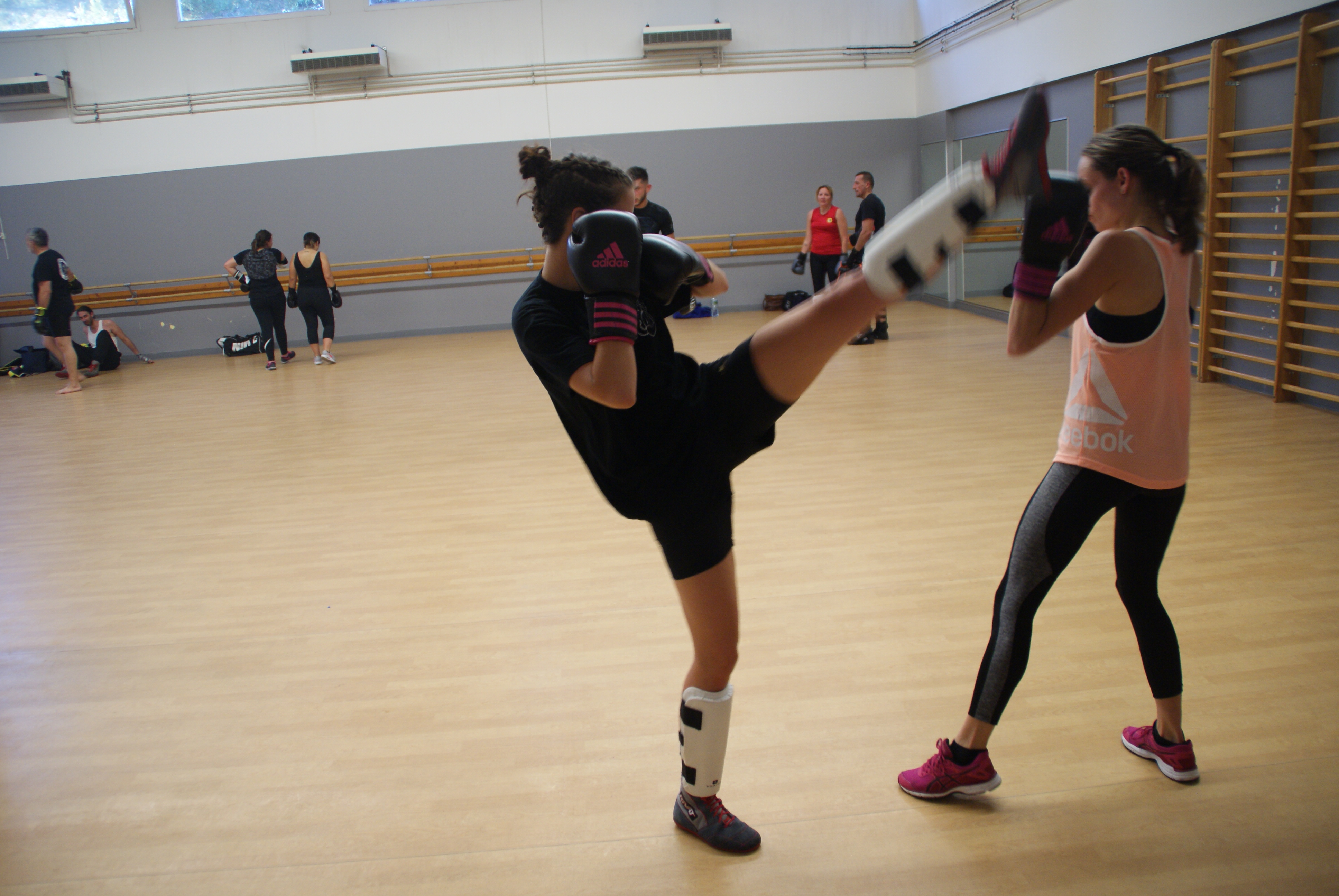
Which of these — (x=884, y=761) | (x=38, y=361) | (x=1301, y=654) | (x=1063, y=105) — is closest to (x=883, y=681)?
(x=884, y=761)

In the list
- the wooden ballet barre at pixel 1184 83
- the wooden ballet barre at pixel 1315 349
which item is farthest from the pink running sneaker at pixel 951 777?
the wooden ballet barre at pixel 1184 83

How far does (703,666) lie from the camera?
153 centimetres

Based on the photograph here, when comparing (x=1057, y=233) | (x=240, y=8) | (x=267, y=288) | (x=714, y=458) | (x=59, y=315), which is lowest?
(x=714, y=458)

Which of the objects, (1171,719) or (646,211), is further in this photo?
(646,211)

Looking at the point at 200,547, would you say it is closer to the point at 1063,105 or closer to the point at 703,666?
the point at 703,666

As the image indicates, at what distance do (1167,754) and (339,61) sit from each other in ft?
32.3

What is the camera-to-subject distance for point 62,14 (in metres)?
9.20

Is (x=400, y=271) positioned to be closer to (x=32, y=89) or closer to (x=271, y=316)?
(x=271, y=316)

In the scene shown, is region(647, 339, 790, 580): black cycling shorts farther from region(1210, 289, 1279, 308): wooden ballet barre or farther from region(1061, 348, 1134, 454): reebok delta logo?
region(1210, 289, 1279, 308): wooden ballet barre

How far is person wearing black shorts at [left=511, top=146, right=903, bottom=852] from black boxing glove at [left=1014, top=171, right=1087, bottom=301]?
12.5 inches

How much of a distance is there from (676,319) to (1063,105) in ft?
14.5

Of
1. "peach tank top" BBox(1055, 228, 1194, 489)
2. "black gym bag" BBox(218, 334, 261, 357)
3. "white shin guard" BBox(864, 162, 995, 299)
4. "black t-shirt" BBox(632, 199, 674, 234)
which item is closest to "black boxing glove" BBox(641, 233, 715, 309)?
"white shin guard" BBox(864, 162, 995, 299)

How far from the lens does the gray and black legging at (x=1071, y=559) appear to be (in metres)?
1.51

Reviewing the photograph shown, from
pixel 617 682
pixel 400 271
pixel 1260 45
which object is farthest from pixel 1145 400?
pixel 400 271
